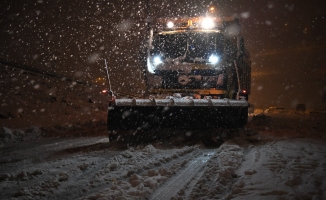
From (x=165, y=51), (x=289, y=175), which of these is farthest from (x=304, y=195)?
(x=165, y=51)

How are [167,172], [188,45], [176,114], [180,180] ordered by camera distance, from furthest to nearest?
[188,45], [176,114], [167,172], [180,180]

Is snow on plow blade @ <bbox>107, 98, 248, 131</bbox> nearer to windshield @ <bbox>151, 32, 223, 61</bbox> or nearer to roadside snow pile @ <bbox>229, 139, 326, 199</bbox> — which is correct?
roadside snow pile @ <bbox>229, 139, 326, 199</bbox>

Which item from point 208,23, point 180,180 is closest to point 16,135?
point 180,180

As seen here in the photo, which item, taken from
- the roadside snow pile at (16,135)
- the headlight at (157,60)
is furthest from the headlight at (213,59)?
the roadside snow pile at (16,135)

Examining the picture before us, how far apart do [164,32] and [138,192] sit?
235 inches

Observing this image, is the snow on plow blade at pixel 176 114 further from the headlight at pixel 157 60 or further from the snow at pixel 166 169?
the headlight at pixel 157 60

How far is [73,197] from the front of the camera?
2557 mm

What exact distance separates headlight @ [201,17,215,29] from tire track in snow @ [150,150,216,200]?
14.9ft

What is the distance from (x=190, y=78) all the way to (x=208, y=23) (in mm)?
1734

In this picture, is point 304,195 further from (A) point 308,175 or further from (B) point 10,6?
(B) point 10,6

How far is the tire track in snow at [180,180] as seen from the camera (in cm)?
259

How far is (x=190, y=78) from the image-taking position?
7141 mm

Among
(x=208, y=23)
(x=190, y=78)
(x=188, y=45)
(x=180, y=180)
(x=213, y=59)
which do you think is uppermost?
(x=208, y=23)

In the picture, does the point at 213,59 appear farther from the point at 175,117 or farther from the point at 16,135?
the point at 16,135
